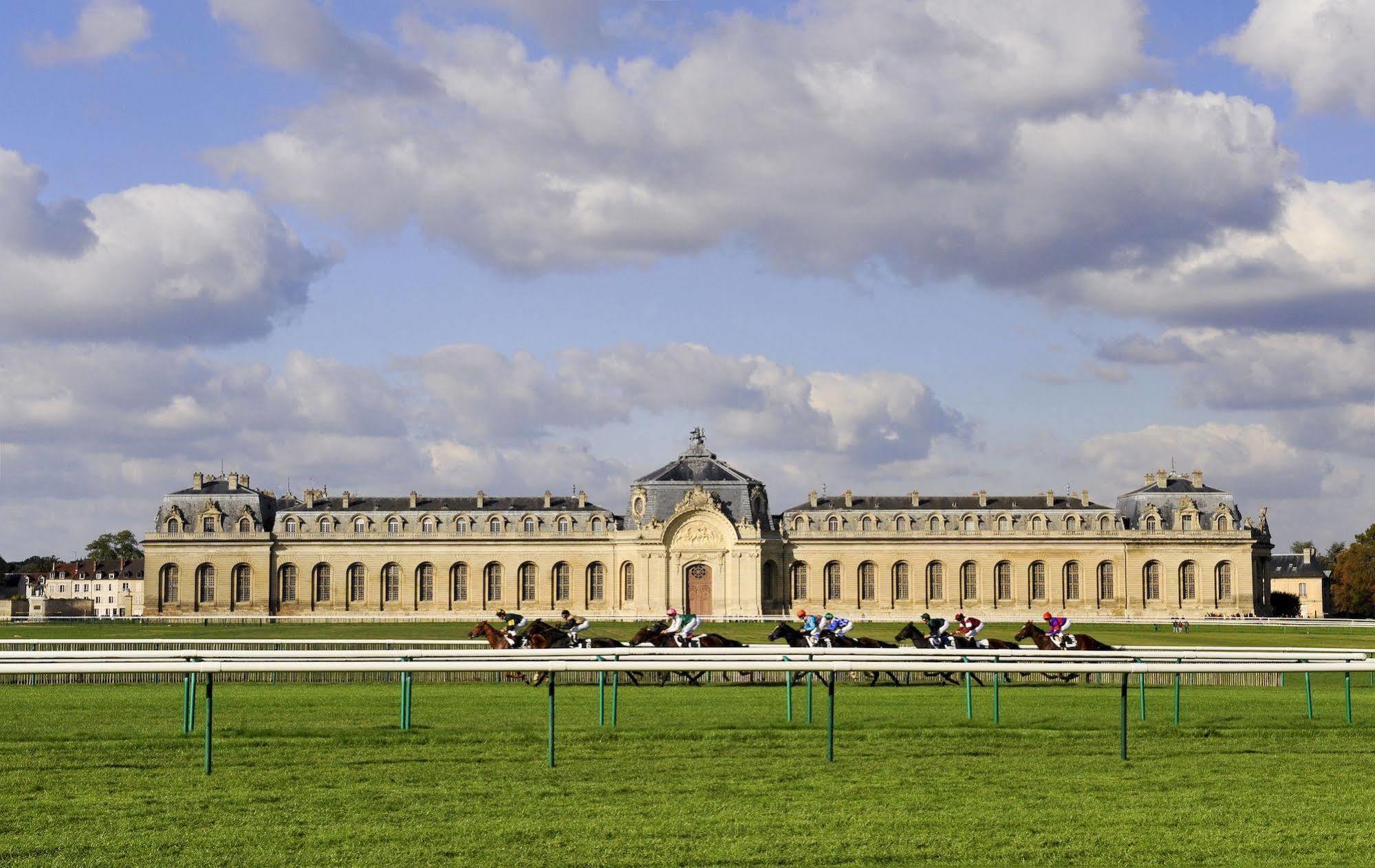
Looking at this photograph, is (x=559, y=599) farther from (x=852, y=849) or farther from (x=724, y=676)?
(x=852, y=849)

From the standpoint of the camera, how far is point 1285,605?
11819 centimetres

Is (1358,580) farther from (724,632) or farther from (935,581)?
(724,632)

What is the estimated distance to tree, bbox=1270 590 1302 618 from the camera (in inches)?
4628

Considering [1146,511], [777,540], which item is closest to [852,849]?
[777,540]

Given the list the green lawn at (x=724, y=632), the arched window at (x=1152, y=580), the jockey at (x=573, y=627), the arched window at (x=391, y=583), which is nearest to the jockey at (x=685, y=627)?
the jockey at (x=573, y=627)

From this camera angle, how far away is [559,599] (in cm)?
10506

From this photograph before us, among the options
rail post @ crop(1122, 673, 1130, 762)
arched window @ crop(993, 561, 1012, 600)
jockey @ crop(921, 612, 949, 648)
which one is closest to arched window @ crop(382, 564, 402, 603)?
arched window @ crop(993, 561, 1012, 600)

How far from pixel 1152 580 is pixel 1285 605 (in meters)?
19.7

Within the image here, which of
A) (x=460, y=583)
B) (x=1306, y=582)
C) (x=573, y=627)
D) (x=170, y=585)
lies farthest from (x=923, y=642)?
(x=1306, y=582)

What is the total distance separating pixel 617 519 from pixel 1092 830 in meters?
92.8

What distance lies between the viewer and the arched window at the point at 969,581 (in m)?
105

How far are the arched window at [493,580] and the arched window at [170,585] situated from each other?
71.4ft

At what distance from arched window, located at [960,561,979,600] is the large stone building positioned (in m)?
0.11

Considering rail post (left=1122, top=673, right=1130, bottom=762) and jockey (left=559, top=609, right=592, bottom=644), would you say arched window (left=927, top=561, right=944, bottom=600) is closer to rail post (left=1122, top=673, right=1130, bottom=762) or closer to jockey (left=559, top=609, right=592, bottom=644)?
jockey (left=559, top=609, right=592, bottom=644)
